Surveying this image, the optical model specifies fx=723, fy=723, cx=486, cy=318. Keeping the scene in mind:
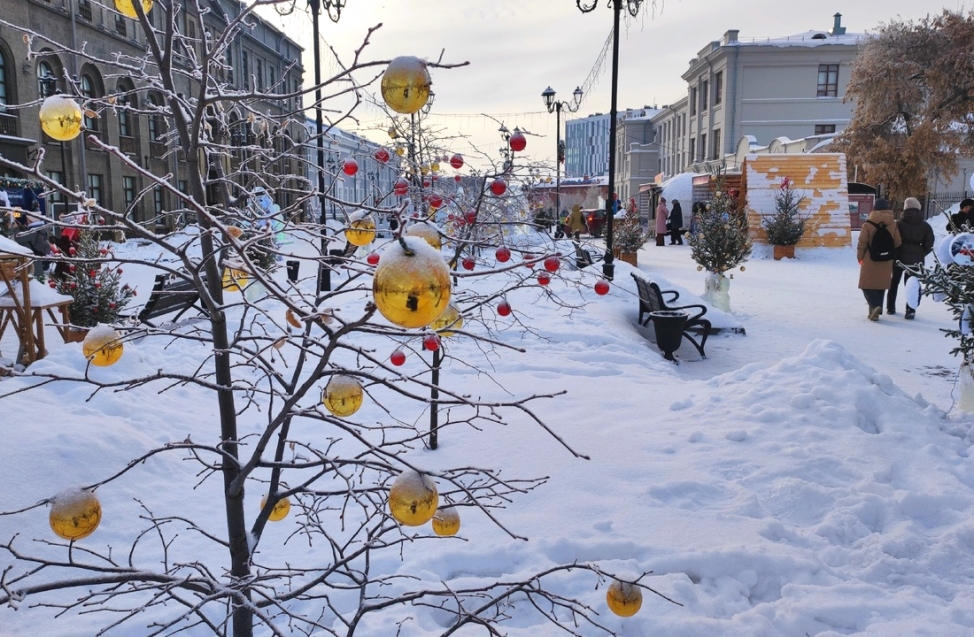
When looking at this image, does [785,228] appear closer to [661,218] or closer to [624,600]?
[661,218]

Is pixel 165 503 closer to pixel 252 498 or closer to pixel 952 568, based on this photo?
pixel 252 498

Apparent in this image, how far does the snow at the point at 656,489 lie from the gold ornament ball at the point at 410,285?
30mm

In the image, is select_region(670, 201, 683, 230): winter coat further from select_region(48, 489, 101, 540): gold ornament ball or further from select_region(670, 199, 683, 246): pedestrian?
select_region(48, 489, 101, 540): gold ornament ball

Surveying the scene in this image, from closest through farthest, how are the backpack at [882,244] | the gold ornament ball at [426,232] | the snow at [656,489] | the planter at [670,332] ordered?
the gold ornament ball at [426,232] → the snow at [656,489] → the planter at [670,332] → the backpack at [882,244]

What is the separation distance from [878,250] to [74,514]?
11108 mm

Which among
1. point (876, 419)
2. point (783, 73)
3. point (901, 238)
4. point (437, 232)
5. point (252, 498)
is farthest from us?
point (783, 73)

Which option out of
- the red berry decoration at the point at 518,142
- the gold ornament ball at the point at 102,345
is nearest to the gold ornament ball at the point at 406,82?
the gold ornament ball at the point at 102,345

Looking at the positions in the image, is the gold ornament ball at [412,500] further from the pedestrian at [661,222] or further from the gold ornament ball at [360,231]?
the pedestrian at [661,222]

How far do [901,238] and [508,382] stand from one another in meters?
7.40

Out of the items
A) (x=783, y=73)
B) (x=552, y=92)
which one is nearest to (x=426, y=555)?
(x=552, y=92)

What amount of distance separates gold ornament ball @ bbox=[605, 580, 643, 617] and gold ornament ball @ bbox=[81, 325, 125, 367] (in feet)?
5.05

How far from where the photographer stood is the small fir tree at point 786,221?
2030 cm

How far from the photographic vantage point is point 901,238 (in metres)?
10.6

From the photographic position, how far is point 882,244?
412 inches
